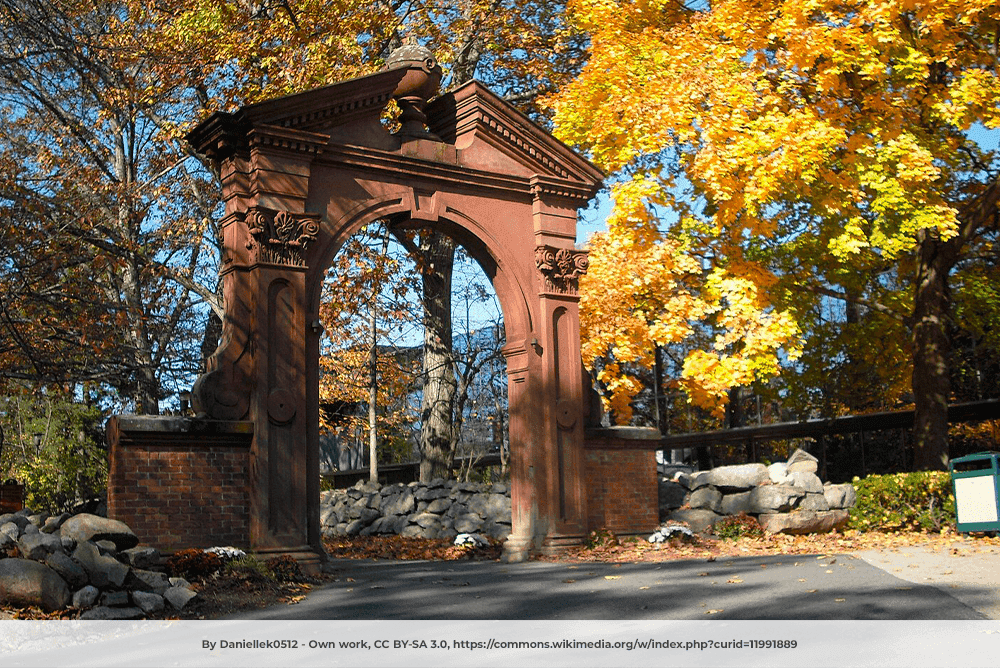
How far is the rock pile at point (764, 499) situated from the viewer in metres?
14.7

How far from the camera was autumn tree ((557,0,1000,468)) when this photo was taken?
15758mm

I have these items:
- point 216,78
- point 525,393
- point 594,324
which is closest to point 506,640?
point 525,393

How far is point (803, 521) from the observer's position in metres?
14.7

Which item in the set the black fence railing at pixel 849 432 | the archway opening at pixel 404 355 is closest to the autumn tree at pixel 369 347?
the archway opening at pixel 404 355

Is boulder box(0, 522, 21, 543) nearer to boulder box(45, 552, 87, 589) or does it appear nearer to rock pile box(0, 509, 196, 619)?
rock pile box(0, 509, 196, 619)

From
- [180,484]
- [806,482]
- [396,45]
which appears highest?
[396,45]

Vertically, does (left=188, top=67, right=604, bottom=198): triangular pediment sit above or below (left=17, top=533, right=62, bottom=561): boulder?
above

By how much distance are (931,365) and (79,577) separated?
1507cm

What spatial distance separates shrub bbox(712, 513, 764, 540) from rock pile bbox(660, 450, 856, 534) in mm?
91

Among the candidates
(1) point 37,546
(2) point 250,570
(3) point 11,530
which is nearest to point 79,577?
(1) point 37,546

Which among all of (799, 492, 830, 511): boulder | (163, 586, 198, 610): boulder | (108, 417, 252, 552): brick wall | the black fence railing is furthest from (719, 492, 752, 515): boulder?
(163, 586, 198, 610): boulder

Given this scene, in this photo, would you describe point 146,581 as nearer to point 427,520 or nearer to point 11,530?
point 11,530

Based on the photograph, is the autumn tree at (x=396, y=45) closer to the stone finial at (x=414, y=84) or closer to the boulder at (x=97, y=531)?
the stone finial at (x=414, y=84)

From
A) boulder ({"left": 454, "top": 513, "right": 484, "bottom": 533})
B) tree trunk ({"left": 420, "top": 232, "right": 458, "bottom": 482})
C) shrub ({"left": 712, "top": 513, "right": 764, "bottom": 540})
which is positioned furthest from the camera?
tree trunk ({"left": 420, "top": 232, "right": 458, "bottom": 482})
